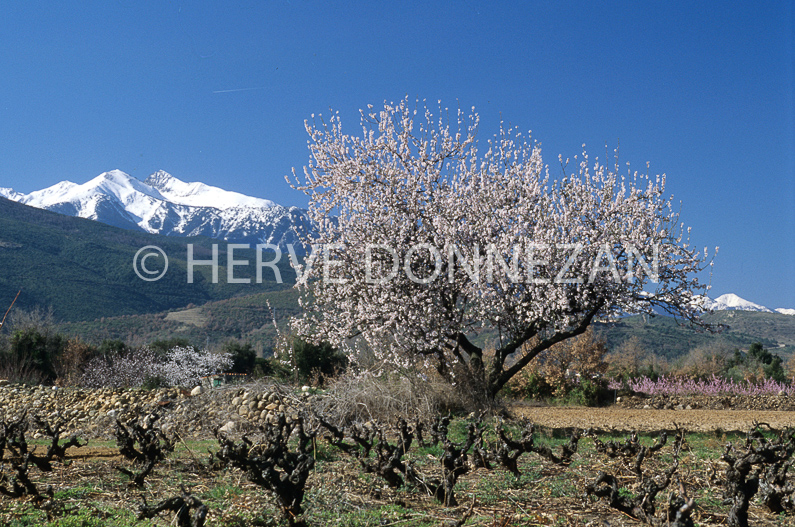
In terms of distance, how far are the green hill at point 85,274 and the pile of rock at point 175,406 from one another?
4988 centimetres

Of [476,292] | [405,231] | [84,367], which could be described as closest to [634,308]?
[476,292]

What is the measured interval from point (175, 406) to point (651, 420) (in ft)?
30.8

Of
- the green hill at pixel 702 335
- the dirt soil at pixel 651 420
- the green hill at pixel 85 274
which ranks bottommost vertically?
the dirt soil at pixel 651 420

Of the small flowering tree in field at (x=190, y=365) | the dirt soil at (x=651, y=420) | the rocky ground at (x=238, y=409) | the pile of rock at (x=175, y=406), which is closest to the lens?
the pile of rock at (x=175, y=406)

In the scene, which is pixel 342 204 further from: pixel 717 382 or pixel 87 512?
pixel 717 382

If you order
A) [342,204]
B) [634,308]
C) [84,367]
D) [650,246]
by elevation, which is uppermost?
[342,204]

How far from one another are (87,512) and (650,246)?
949 cm

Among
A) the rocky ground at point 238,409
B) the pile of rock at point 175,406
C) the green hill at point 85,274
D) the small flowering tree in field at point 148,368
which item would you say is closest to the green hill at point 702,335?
the rocky ground at point 238,409

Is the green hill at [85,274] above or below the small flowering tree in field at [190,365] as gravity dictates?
above

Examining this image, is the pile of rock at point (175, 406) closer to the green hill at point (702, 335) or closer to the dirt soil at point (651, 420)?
the dirt soil at point (651, 420)

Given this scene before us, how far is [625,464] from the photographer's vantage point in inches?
223

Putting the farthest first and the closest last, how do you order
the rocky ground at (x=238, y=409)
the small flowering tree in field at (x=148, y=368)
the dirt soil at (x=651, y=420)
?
the small flowering tree in field at (x=148, y=368), the dirt soil at (x=651, y=420), the rocky ground at (x=238, y=409)

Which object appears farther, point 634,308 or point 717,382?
point 717,382

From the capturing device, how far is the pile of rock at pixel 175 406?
9.43 m
